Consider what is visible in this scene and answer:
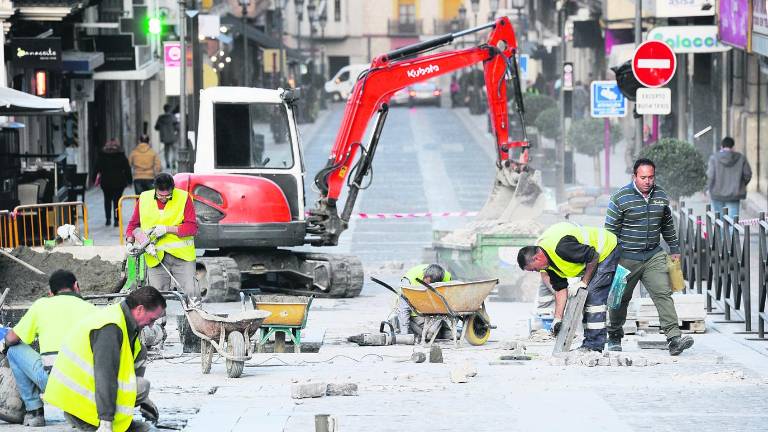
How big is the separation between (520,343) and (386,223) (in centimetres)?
1607

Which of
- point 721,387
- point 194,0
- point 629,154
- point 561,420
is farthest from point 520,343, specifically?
point 194,0

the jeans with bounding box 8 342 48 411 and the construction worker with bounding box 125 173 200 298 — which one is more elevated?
the construction worker with bounding box 125 173 200 298

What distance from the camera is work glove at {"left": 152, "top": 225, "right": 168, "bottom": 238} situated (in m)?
16.8

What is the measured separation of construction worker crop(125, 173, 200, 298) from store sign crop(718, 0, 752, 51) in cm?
1529

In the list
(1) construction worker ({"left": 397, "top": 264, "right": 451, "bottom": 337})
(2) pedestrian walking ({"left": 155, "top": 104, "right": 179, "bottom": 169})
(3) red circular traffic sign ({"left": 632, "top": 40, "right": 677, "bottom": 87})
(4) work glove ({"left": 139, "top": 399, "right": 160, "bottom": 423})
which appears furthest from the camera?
(2) pedestrian walking ({"left": 155, "top": 104, "right": 179, "bottom": 169})

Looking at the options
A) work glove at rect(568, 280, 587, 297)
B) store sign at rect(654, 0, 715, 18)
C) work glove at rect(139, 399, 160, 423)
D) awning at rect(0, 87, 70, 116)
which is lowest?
work glove at rect(139, 399, 160, 423)

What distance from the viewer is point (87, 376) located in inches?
420

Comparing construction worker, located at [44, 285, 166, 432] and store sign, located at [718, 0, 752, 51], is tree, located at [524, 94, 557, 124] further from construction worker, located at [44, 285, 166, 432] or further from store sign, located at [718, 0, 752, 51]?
construction worker, located at [44, 285, 166, 432]

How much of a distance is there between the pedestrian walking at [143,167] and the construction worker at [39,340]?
19.9 m

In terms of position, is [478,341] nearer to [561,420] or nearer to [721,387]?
[721,387]

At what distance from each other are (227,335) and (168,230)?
3.20 m

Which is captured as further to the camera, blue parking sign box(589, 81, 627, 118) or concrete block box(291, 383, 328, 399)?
blue parking sign box(589, 81, 627, 118)

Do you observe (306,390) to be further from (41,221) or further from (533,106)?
(533,106)

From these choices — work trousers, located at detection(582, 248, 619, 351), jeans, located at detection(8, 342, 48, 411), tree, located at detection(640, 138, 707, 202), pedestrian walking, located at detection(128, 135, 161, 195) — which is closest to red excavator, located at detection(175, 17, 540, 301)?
tree, located at detection(640, 138, 707, 202)
